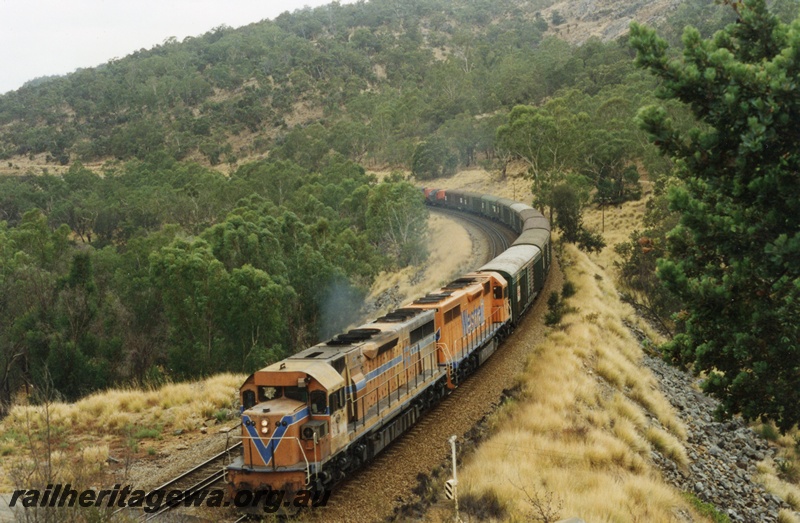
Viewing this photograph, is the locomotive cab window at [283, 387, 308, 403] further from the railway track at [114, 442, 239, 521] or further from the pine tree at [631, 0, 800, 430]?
the pine tree at [631, 0, 800, 430]

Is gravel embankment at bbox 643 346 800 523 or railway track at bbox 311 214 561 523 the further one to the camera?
gravel embankment at bbox 643 346 800 523

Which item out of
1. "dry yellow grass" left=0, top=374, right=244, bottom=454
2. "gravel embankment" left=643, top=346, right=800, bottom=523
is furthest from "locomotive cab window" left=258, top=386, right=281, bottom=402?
"gravel embankment" left=643, top=346, right=800, bottom=523

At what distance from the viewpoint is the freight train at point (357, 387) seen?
14.9m

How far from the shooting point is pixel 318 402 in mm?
15312

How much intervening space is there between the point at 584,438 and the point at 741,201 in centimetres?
871

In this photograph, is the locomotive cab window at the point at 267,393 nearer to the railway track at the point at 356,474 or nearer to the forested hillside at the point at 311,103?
the railway track at the point at 356,474

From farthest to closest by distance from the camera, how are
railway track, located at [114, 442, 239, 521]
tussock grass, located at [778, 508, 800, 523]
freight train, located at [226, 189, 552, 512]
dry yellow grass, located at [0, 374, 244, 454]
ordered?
dry yellow grass, located at [0, 374, 244, 454] → tussock grass, located at [778, 508, 800, 523] → railway track, located at [114, 442, 239, 521] → freight train, located at [226, 189, 552, 512]

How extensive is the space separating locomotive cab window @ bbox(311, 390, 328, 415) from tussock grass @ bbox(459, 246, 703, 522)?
3673 mm

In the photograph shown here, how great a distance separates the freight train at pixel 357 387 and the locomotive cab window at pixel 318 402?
0.02 metres

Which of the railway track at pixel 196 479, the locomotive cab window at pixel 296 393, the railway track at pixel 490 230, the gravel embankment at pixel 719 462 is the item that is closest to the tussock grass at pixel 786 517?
the gravel embankment at pixel 719 462

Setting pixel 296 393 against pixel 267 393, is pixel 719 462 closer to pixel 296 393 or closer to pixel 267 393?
pixel 296 393

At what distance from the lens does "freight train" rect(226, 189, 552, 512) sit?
14.9 meters

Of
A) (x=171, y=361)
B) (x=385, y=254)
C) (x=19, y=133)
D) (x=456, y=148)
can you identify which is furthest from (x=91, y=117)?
(x=171, y=361)

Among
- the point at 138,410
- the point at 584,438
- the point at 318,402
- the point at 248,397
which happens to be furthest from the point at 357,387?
the point at 138,410
